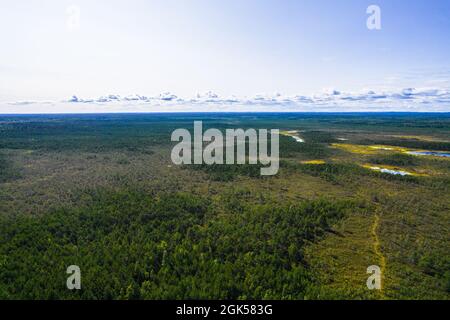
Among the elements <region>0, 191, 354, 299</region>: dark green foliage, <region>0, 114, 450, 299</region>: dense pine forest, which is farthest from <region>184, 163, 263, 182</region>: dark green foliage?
<region>0, 191, 354, 299</region>: dark green foliage

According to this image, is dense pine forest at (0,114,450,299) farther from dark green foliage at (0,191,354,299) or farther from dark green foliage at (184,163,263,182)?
dark green foliage at (184,163,263,182)

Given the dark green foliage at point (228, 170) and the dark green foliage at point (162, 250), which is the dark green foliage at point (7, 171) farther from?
the dark green foliage at point (228, 170)

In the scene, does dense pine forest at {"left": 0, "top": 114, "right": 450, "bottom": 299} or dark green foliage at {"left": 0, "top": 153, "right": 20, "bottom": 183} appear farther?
dark green foliage at {"left": 0, "top": 153, "right": 20, "bottom": 183}

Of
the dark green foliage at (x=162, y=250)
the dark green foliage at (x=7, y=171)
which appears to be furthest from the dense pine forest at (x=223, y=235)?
the dark green foliage at (x=7, y=171)

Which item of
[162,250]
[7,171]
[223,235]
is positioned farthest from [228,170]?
[7,171]

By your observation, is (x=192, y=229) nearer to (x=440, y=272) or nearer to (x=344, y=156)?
(x=440, y=272)

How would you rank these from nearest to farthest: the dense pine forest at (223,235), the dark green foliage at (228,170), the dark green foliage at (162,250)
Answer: the dark green foliage at (162,250)
the dense pine forest at (223,235)
the dark green foliage at (228,170)

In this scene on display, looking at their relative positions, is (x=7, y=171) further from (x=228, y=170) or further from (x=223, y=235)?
(x=223, y=235)

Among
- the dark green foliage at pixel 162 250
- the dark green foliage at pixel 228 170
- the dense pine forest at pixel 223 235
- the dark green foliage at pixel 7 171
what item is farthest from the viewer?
the dark green foliage at pixel 228 170
